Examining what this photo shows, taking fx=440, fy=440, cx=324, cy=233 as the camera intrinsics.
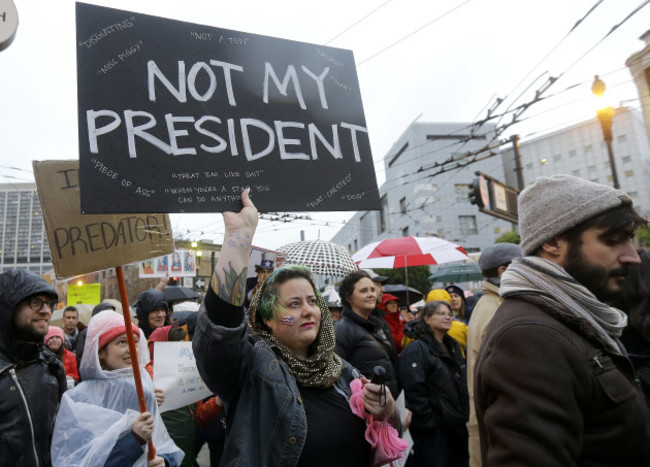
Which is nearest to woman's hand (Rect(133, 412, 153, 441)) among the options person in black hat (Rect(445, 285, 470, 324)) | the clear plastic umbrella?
the clear plastic umbrella

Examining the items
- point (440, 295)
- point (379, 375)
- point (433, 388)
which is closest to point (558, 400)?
point (379, 375)

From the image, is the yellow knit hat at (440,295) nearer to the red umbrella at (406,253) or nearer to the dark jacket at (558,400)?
the red umbrella at (406,253)

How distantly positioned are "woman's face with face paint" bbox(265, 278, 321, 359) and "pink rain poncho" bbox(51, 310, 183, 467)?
106cm

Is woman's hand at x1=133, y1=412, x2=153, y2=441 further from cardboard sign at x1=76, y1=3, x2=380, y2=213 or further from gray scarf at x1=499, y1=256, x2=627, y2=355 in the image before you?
gray scarf at x1=499, y1=256, x2=627, y2=355

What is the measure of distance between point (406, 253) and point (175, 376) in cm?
500

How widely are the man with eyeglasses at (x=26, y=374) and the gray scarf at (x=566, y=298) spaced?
2760 millimetres

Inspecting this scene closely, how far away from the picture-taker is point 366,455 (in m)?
2.07

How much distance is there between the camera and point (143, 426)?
7.90 feet

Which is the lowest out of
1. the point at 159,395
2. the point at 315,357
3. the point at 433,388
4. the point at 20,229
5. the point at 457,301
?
the point at 433,388

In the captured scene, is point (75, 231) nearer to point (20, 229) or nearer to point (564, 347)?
point (564, 347)

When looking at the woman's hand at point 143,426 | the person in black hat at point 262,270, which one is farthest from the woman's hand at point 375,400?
the person in black hat at point 262,270

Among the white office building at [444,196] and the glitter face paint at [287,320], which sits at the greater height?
the white office building at [444,196]

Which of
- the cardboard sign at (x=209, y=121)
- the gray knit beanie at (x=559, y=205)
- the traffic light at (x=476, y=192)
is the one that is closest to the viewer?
the gray knit beanie at (x=559, y=205)

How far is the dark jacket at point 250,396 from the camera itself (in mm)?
1720
